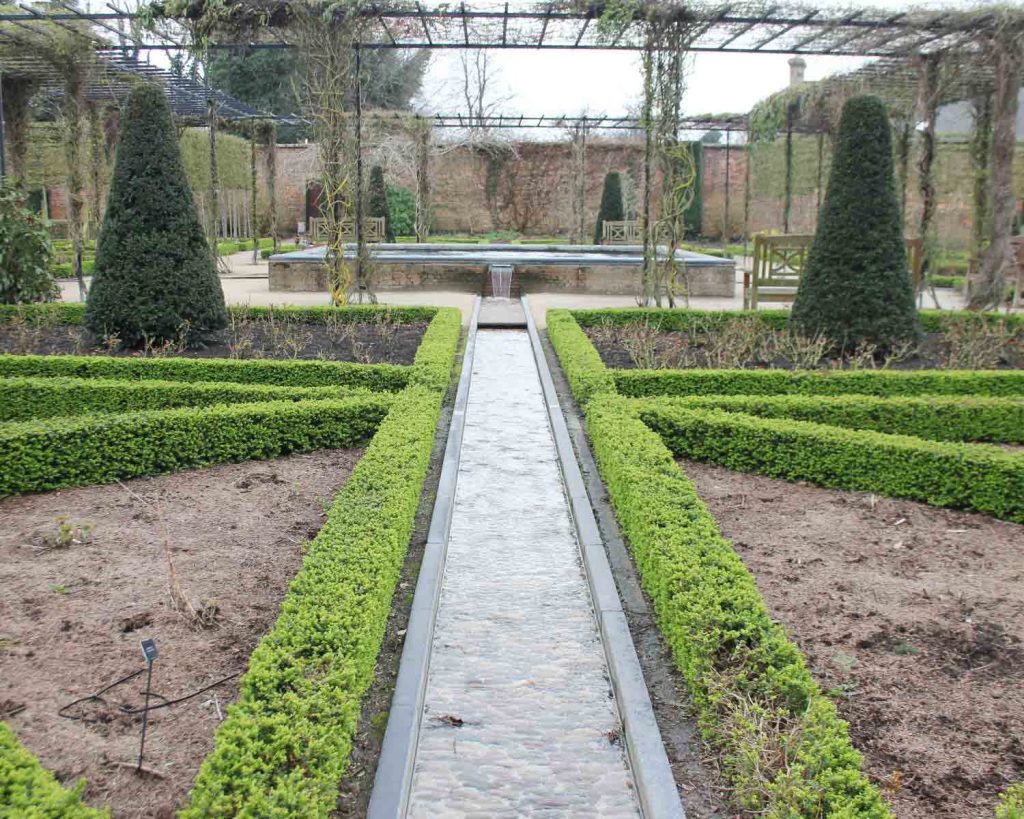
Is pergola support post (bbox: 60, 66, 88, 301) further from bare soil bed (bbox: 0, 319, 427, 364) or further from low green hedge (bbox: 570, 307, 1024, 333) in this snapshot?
low green hedge (bbox: 570, 307, 1024, 333)

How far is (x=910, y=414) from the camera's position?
643cm

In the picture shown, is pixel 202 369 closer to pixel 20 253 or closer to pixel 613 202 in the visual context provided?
pixel 20 253

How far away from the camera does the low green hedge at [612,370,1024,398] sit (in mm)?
7387

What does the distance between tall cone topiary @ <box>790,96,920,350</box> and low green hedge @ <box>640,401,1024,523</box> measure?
2.93 m

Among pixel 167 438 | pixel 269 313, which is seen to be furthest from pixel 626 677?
pixel 269 313

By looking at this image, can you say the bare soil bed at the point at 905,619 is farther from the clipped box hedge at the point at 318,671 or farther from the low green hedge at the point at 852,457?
the clipped box hedge at the point at 318,671

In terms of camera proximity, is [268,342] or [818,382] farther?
[268,342]

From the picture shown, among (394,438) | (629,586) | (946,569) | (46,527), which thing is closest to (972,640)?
(946,569)

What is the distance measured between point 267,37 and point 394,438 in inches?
335

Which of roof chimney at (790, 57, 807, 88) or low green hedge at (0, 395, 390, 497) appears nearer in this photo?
low green hedge at (0, 395, 390, 497)

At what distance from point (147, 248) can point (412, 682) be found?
267 inches

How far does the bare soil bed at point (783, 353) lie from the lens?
27.3 ft

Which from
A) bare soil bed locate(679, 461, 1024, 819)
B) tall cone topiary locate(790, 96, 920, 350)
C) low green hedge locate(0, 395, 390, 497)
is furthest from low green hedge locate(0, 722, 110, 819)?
tall cone topiary locate(790, 96, 920, 350)

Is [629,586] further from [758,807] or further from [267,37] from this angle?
[267,37]
